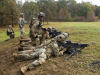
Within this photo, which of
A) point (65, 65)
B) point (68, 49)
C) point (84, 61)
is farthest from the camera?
point (68, 49)

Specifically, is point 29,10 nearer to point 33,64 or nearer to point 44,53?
point 44,53

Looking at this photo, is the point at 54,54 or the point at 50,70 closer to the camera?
the point at 50,70

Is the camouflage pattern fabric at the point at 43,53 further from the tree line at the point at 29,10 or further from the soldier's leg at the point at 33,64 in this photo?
the tree line at the point at 29,10

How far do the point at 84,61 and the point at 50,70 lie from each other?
1872 mm

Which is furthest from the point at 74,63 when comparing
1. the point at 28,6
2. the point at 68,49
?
the point at 28,6

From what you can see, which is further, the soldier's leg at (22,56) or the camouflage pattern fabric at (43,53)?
the soldier's leg at (22,56)

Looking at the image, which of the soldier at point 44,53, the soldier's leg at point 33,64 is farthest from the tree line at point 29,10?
the soldier's leg at point 33,64

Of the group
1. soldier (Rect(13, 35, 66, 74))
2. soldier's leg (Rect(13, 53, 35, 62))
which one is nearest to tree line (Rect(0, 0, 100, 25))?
soldier (Rect(13, 35, 66, 74))

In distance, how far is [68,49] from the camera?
18.9 ft

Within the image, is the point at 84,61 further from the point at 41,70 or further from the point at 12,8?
the point at 12,8

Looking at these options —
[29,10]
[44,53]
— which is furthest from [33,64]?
[29,10]

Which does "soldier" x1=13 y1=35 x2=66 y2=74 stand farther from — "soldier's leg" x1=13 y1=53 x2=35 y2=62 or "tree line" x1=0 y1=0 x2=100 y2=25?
A: "tree line" x1=0 y1=0 x2=100 y2=25

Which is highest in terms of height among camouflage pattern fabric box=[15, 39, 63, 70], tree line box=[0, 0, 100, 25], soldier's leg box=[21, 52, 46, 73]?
tree line box=[0, 0, 100, 25]

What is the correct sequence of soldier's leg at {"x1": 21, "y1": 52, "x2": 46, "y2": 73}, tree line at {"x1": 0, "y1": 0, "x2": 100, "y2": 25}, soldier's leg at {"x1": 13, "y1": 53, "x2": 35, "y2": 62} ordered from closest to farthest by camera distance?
soldier's leg at {"x1": 21, "y1": 52, "x2": 46, "y2": 73} < soldier's leg at {"x1": 13, "y1": 53, "x2": 35, "y2": 62} < tree line at {"x1": 0, "y1": 0, "x2": 100, "y2": 25}
